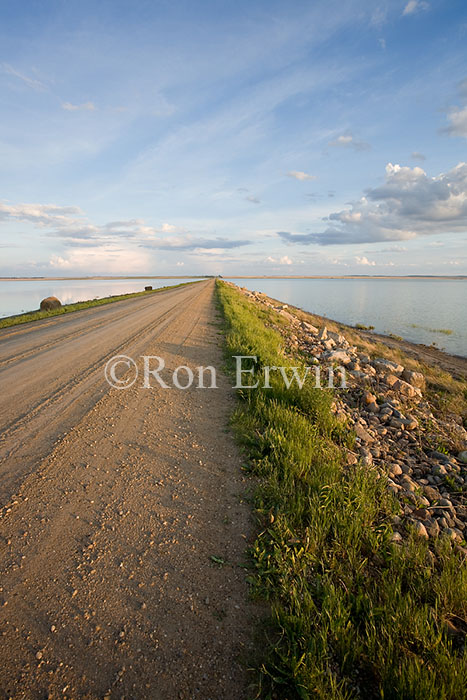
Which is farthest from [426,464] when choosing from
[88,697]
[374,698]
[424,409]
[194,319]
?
[194,319]

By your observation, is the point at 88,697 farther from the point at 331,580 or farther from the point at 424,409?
the point at 424,409

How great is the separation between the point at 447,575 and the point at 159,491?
2593 mm

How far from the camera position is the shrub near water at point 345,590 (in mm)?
1867

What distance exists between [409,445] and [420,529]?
2.91m

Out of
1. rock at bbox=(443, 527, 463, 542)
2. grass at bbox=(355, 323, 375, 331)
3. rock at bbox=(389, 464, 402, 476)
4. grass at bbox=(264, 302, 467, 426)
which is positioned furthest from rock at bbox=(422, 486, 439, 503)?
grass at bbox=(355, 323, 375, 331)

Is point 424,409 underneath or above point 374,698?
underneath

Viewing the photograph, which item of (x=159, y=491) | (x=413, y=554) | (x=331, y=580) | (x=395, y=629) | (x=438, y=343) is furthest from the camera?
(x=438, y=343)

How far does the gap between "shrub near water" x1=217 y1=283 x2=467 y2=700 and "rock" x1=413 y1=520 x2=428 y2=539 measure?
0.69ft

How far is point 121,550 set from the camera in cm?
276

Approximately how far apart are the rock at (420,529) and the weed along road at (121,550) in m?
1.64

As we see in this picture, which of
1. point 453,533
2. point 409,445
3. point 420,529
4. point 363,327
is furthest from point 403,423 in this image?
point 363,327

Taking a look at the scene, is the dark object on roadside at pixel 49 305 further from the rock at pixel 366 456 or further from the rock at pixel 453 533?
the rock at pixel 453 533

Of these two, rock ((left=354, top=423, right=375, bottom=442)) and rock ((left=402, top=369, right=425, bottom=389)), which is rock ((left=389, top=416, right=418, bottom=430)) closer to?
rock ((left=354, top=423, right=375, bottom=442))

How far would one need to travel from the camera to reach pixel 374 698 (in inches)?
73.5
